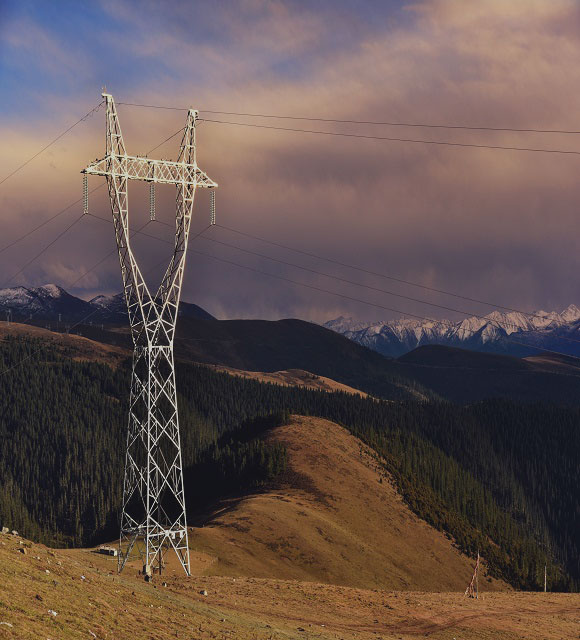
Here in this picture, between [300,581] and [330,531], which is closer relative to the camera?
[300,581]

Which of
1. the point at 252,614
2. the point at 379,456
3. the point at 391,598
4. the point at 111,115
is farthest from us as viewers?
the point at 379,456

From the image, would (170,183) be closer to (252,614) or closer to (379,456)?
(252,614)

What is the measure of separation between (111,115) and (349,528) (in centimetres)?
8080

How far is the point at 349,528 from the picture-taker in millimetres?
126688

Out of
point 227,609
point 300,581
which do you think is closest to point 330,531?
point 300,581

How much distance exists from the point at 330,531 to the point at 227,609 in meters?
60.9

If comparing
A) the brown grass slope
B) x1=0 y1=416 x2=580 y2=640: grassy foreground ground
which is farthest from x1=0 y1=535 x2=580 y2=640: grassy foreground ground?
the brown grass slope

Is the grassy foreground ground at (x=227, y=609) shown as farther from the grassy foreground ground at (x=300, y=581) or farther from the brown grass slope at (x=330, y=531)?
the brown grass slope at (x=330, y=531)

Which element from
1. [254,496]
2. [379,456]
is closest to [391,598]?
[254,496]

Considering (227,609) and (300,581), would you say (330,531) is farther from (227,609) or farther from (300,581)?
(227,609)

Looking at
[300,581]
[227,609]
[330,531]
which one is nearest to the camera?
[227,609]

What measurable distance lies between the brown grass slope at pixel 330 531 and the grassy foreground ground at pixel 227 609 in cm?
2104

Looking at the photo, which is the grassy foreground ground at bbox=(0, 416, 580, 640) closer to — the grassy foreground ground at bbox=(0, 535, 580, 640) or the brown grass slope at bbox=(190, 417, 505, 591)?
the grassy foreground ground at bbox=(0, 535, 580, 640)

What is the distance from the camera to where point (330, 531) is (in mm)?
116875
